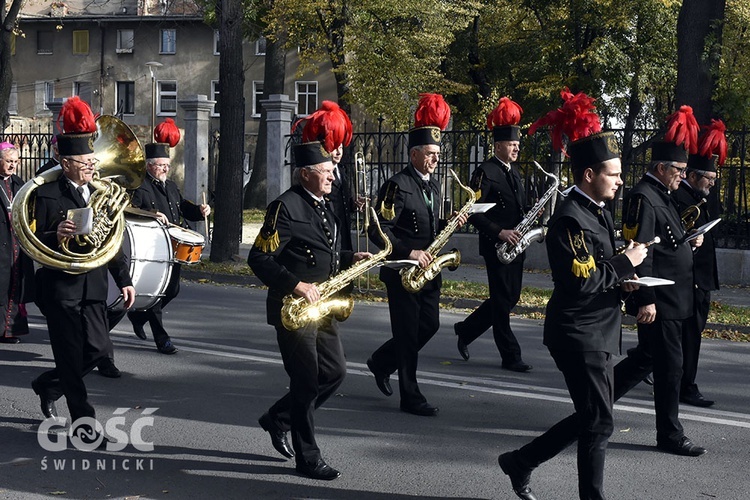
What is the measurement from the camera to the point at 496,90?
3459 centimetres

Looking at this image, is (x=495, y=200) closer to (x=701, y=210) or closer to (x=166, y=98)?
(x=701, y=210)

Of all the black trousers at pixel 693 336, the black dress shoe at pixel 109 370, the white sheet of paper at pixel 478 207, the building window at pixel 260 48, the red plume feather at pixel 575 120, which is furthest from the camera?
the building window at pixel 260 48

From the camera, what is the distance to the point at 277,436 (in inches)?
252

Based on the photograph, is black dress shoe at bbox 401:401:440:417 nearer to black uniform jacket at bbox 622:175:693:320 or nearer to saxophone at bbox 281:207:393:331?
saxophone at bbox 281:207:393:331

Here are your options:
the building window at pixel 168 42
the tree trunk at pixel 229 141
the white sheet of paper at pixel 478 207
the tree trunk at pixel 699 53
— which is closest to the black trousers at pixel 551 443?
the white sheet of paper at pixel 478 207

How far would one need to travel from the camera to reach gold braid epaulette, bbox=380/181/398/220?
25.2ft

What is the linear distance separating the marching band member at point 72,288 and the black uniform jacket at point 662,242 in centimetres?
337

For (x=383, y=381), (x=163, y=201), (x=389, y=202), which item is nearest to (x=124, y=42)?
(x=163, y=201)

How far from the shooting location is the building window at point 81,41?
56.1 metres

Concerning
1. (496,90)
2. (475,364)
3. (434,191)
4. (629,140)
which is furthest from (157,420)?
(496,90)

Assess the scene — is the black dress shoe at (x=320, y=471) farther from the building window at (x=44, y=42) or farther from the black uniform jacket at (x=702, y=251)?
the building window at (x=44, y=42)

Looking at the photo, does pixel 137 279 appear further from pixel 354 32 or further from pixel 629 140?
pixel 354 32

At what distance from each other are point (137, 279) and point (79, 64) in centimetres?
5064

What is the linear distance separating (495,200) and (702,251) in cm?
187
